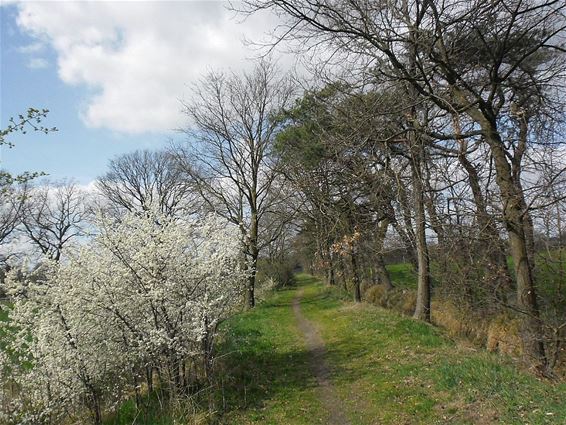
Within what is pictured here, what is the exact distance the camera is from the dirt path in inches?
284

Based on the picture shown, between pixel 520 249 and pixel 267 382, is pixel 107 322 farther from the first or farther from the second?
pixel 520 249

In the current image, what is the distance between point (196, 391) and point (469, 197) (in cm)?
626

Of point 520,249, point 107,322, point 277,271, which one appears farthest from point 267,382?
point 277,271

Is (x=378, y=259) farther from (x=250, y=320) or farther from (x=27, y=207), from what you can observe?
(x=27, y=207)

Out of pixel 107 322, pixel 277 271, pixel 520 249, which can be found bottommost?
pixel 107 322

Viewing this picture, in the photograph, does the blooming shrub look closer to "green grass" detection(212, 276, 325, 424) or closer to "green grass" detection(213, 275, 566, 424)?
"green grass" detection(212, 276, 325, 424)

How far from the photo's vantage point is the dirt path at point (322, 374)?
23.7 ft

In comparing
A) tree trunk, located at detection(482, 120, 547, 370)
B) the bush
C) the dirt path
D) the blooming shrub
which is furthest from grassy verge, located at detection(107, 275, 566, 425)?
the bush

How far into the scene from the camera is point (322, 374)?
30.7 feet

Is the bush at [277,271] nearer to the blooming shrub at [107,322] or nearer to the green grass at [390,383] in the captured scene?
the green grass at [390,383]

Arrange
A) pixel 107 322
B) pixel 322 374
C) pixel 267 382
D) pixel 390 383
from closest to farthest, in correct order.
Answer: pixel 107 322, pixel 390 383, pixel 267 382, pixel 322 374

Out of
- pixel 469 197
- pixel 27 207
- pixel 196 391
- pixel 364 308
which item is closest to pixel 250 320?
pixel 364 308

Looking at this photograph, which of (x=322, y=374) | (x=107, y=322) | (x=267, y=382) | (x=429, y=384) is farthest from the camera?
(x=322, y=374)

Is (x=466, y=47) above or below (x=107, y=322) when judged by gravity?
above
